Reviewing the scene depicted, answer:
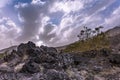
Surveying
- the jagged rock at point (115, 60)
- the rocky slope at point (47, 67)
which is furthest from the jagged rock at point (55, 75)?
the jagged rock at point (115, 60)

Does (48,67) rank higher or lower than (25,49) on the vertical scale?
lower

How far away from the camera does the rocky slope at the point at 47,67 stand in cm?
4178

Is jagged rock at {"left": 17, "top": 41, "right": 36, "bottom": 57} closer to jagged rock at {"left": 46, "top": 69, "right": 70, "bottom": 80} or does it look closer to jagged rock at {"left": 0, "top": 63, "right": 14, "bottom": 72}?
jagged rock at {"left": 0, "top": 63, "right": 14, "bottom": 72}

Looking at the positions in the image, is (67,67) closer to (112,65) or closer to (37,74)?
(37,74)

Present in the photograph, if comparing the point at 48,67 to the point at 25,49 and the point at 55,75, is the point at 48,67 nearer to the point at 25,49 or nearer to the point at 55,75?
the point at 55,75

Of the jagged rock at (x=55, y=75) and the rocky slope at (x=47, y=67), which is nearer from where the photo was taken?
the jagged rock at (x=55, y=75)

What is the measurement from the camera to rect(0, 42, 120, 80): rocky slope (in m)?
41.8

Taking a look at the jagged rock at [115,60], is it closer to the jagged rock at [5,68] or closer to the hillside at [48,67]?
the hillside at [48,67]

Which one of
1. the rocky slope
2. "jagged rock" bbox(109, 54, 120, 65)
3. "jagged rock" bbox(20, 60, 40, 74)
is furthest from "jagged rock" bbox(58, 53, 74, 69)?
"jagged rock" bbox(109, 54, 120, 65)

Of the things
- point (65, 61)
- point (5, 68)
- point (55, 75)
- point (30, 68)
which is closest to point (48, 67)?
point (30, 68)

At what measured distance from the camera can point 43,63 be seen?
151ft

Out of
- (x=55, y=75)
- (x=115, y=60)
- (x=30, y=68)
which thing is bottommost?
(x=55, y=75)

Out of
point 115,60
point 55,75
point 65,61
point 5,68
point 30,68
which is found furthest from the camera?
point 115,60

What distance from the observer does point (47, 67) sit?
44875 mm
